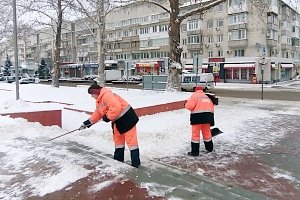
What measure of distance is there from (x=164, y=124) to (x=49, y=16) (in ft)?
61.2

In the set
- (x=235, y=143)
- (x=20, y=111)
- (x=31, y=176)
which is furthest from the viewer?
(x=20, y=111)

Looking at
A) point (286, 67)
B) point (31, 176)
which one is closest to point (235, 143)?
point (31, 176)

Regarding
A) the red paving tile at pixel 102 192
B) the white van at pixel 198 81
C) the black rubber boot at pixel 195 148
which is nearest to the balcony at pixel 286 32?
the white van at pixel 198 81

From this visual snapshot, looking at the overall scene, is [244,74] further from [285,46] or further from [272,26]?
[285,46]

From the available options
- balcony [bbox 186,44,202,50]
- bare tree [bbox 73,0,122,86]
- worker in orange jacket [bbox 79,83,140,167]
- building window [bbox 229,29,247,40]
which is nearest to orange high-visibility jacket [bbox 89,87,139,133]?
worker in orange jacket [bbox 79,83,140,167]

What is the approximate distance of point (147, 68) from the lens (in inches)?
2453

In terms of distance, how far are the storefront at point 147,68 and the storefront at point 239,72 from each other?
43.8ft

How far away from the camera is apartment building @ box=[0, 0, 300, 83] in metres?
47.0

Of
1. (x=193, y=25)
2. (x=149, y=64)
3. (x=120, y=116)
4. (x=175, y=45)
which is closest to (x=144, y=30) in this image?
(x=149, y=64)

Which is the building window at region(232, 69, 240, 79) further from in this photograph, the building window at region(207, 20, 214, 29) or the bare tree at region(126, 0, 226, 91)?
the bare tree at region(126, 0, 226, 91)

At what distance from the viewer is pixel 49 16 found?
25.4m

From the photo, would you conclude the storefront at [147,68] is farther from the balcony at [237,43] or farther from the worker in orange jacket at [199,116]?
the worker in orange jacket at [199,116]

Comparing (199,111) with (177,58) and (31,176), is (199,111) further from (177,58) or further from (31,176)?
(177,58)

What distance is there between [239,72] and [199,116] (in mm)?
43921
